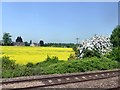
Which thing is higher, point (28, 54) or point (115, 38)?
point (115, 38)

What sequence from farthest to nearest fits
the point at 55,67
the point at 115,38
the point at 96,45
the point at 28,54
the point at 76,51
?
the point at 28,54 < the point at 115,38 < the point at 76,51 < the point at 96,45 < the point at 55,67

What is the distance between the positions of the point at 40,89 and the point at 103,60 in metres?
11.5

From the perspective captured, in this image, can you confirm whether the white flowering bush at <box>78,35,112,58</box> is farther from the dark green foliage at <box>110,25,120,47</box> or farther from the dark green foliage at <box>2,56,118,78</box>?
the dark green foliage at <box>2,56,118,78</box>

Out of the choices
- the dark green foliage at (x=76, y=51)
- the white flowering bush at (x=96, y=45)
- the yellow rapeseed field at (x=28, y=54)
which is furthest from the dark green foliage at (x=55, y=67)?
the dark green foliage at (x=76, y=51)

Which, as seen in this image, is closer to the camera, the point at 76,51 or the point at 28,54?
the point at 76,51

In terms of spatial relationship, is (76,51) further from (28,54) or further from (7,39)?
(7,39)

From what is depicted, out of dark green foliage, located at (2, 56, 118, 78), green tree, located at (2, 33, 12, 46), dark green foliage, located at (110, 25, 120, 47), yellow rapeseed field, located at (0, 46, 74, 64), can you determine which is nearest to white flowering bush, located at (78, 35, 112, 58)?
dark green foliage, located at (110, 25, 120, 47)

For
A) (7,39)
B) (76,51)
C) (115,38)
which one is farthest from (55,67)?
(7,39)

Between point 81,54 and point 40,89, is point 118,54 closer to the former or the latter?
point 81,54

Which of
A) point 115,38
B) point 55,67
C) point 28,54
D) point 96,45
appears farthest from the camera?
point 28,54

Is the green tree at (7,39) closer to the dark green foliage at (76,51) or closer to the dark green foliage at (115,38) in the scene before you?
the dark green foliage at (76,51)

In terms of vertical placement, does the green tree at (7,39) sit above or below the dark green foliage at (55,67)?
above

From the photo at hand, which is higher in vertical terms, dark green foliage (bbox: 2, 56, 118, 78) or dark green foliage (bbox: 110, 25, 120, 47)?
dark green foliage (bbox: 110, 25, 120, 47)

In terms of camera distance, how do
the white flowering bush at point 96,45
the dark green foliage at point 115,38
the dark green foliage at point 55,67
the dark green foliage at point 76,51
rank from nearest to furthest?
1. the dark green foliage at point 55,67
2. the white flowering bush at point 96,45
3. the dark green foliage at point 76,51
4. the dark green foliage at point 115,38
